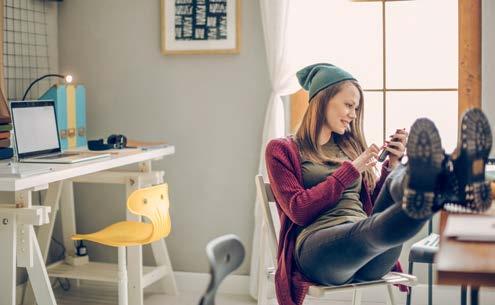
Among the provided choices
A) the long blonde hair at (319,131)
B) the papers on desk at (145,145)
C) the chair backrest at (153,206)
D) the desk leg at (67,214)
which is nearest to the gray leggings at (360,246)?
the long blonde hair at (319,131)

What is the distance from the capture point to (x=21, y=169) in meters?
2.78

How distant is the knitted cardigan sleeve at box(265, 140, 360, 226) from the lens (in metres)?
2.58

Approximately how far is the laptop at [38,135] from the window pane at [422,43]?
4.79 feet

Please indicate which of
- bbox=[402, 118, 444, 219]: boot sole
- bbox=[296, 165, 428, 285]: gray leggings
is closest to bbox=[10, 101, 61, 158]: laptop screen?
bbox=[296, 165, 428, 285]: gray leggings

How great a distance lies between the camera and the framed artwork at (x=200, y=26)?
12.3 ft

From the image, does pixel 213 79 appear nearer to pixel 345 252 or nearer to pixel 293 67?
pixel 293 67

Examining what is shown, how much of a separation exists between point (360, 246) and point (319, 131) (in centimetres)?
59

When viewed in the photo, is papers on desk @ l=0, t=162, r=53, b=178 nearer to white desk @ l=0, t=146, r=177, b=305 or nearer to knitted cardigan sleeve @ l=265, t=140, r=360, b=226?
white desk @ l=0, t=146, r=177, b=305

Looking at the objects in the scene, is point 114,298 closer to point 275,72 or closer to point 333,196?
point 275,72

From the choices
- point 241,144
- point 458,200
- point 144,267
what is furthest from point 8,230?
point 458,200

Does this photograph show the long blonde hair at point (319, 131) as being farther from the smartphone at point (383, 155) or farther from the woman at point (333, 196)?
the smartphone at point (383, 155)

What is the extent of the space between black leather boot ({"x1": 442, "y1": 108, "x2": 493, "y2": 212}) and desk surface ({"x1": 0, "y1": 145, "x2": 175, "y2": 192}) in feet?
4.85

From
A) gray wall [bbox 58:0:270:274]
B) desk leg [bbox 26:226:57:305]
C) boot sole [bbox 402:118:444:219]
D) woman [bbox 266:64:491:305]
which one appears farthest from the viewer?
gray wall [bbox 58:0:270:274]

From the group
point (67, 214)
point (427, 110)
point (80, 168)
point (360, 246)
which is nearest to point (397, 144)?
point (360, 246)
